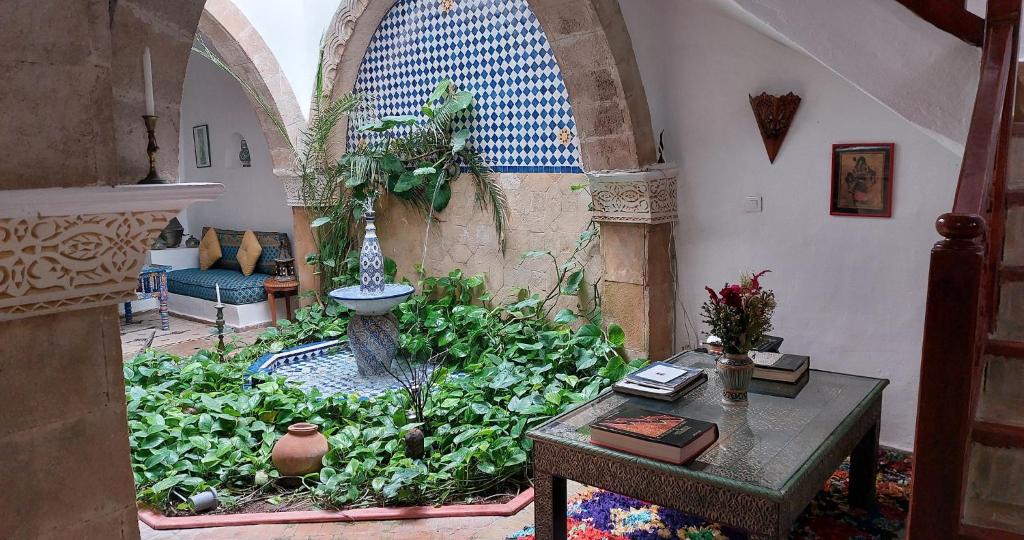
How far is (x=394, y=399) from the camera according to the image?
4.52m

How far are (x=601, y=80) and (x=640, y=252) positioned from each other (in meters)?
1.10

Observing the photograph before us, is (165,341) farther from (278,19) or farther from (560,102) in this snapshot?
(560,102)

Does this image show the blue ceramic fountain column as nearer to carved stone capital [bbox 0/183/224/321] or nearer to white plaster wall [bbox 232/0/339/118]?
white plaster wall [bbox 232/0/339/118]

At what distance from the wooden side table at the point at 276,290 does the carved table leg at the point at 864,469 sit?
247 inches

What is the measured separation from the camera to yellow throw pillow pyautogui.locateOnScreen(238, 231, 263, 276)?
878 cm

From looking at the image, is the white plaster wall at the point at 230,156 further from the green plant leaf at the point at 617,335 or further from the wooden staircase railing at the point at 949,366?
the wooden staircase railing at the point at 949,366

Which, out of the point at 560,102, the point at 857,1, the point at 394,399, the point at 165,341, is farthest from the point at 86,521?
the point at 165,341

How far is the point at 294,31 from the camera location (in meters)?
6.89

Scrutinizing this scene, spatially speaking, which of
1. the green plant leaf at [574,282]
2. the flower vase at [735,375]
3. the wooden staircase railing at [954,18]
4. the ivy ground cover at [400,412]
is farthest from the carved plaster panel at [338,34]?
the flower vase at [735,375]

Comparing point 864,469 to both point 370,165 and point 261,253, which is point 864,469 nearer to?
point 370,165

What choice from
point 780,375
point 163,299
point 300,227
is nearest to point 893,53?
point 780,375

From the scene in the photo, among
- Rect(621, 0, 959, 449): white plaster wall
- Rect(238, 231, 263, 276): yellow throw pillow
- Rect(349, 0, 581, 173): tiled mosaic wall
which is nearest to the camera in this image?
Rect(621, 0, 959, 449): white plaster wall

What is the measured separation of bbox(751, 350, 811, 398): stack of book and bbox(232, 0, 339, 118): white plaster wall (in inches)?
207

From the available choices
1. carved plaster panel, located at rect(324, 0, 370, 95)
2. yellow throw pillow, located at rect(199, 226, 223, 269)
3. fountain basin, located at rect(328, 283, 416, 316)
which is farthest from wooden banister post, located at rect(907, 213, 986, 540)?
yellow throw pillow, located at rect(199, 226, 223, 269)
